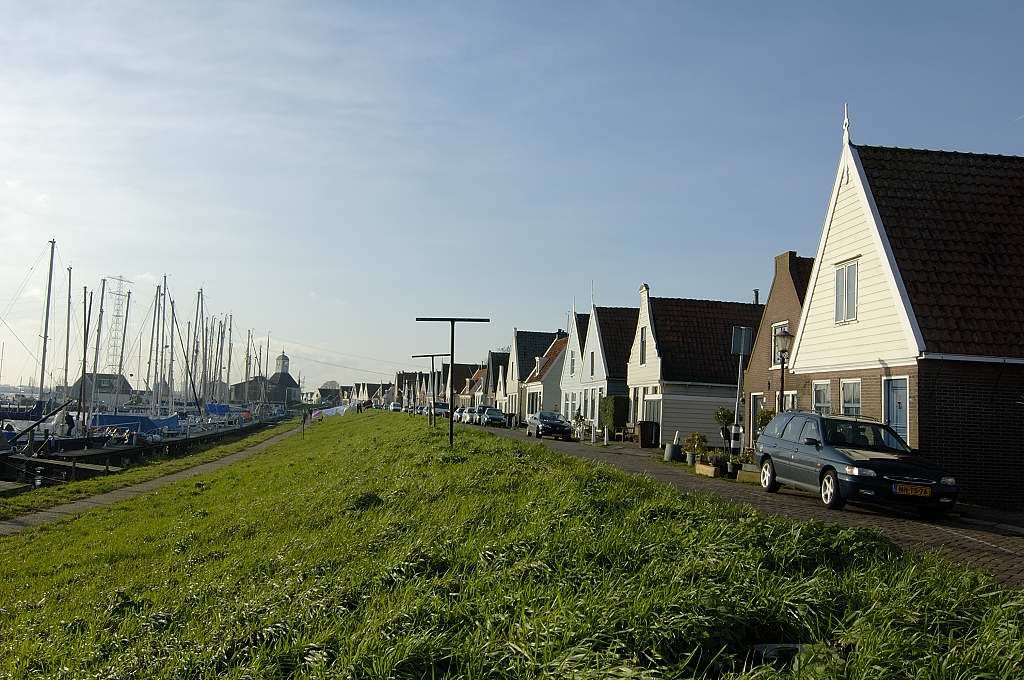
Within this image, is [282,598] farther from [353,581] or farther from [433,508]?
[433,508]

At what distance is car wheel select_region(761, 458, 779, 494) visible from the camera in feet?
57.6

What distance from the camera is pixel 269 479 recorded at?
78.6 ft

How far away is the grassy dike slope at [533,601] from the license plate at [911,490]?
4.40 m

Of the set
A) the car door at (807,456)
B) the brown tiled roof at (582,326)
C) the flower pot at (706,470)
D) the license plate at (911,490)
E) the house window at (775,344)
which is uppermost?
the brown tiled roof at (582,326)

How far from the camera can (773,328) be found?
100.0 feet

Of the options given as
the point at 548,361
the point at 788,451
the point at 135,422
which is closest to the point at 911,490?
the point at 788,451

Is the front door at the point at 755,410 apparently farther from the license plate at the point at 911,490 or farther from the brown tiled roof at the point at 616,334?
the brown tiled roof at the point at 616,334

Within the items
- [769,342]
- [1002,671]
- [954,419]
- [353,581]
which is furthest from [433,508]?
[769,342]

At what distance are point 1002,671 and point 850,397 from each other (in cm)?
1661

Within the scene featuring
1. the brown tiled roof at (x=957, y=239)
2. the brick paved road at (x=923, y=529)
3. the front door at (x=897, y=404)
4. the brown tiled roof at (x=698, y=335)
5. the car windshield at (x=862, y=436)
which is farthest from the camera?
the brown tiled roof at (x=698, y=335)

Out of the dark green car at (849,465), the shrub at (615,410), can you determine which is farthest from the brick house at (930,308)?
the shrub at (615,410)

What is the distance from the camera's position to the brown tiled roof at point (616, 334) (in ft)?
157

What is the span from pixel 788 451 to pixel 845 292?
673 centimetres

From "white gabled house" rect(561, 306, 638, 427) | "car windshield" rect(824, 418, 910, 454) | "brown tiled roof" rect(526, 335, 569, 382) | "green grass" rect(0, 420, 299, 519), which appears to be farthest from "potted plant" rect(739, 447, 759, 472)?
"brown tiled roof" rect(526, 335, 569, 382)
